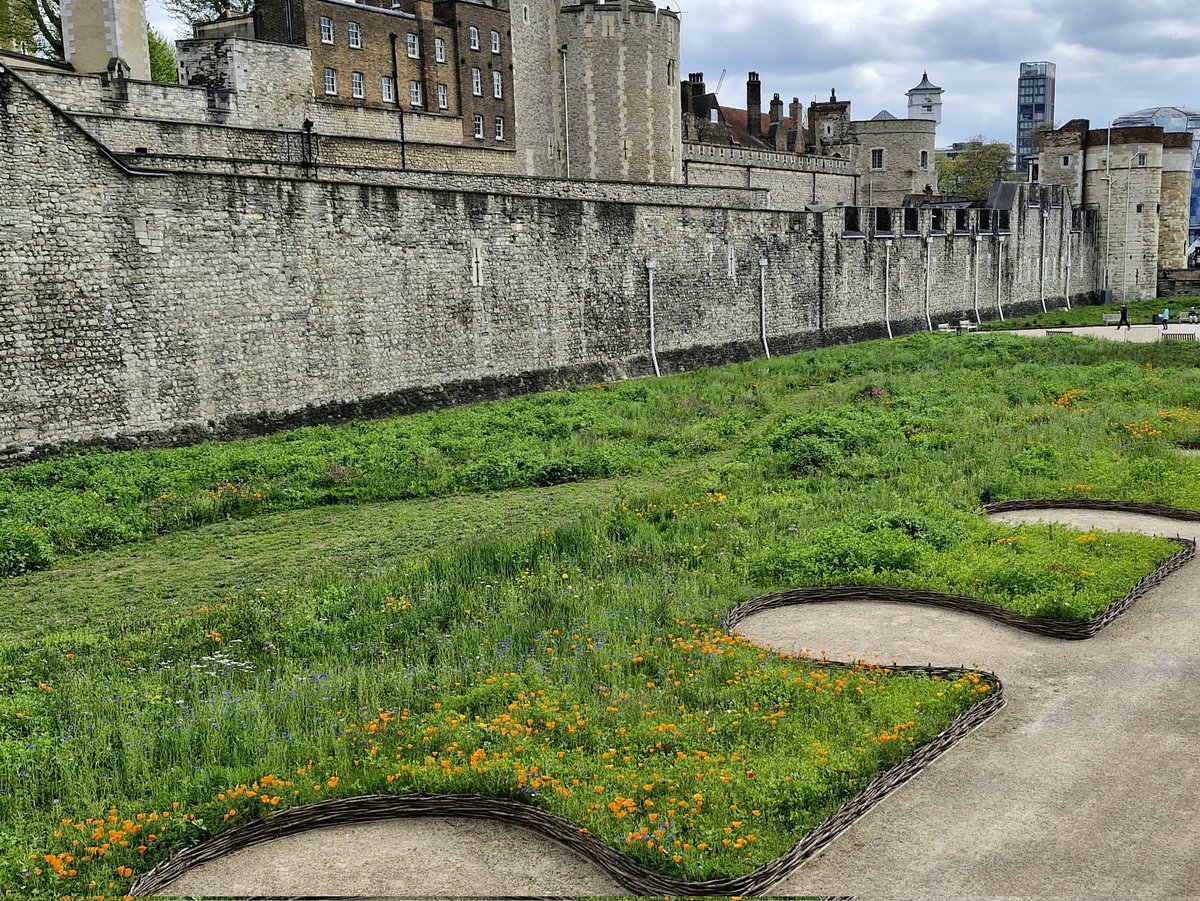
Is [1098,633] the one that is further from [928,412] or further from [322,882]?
[928,412]

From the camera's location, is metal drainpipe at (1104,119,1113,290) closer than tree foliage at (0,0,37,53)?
No

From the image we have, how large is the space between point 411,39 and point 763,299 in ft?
63.0

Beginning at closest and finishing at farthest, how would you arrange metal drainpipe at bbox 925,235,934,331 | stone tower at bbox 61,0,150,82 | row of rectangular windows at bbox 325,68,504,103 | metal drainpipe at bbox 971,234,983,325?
1. stone tower at bbox 61,0,150,82
2. row of rectangular windows at bbox 325,68,504,103
3. metal drainpipe at bbox 925,235,934,331
4. metal drainpipe at bbox 971,234,983,325

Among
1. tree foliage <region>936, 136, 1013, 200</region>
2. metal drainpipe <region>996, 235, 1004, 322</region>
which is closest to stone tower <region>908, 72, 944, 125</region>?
tree foliage <region>936, 136, 1013, 200</region>

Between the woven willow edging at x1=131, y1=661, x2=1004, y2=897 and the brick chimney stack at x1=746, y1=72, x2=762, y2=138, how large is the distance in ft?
219

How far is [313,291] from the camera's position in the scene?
2228 cm

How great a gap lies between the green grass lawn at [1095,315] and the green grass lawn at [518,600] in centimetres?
2416

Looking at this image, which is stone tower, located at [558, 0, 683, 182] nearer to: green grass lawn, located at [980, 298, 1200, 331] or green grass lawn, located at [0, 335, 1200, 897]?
green grass lawn, located at [980, 298, 1200, 331]

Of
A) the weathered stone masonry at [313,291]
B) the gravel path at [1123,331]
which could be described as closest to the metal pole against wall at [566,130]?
the weathered stone masonry at [313,291]

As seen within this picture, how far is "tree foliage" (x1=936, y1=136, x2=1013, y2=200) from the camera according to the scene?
95.2 meters

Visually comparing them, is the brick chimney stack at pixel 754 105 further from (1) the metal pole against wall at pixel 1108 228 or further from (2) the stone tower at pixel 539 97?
(2) the stone tower at pixel 539 97

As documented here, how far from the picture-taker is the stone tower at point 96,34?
29812 mm

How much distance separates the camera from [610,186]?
108 ft

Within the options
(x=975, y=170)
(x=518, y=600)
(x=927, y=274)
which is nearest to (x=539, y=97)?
(x=927, y=274)
